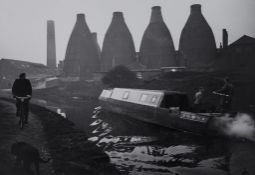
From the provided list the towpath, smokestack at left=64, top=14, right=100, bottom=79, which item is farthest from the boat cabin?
smokestack at left=64, top=14, right=100, bottom=79

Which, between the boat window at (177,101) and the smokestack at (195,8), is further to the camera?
the smokestack at (195,8)

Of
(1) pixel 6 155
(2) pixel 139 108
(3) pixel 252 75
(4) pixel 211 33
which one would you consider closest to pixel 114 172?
(1) pixel 6 155

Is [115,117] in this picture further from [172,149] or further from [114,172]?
[114,172]

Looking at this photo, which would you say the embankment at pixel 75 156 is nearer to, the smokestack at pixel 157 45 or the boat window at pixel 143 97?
the boat window at pixel 143 97

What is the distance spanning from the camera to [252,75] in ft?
87.2

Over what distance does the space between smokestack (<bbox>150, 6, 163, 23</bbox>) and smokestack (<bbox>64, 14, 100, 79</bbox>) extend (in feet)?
37.7

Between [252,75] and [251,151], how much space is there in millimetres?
18831

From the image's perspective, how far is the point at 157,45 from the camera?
45.3 metres

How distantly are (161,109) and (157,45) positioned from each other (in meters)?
32.2

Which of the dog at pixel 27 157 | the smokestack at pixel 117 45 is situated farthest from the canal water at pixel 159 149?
the smokestack at pixel 117 45

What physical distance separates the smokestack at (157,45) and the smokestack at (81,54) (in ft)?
29.3

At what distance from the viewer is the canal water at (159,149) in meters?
8.12

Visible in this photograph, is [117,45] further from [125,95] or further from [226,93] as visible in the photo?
[226,93]

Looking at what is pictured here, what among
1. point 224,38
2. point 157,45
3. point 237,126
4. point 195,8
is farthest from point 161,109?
point 195,8
